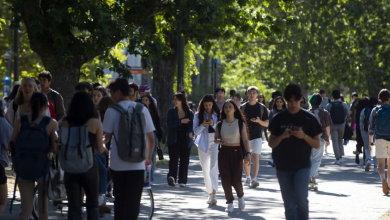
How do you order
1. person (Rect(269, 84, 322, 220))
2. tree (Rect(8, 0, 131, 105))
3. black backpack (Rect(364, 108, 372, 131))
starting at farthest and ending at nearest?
black backpack (Rect(364, 108, 372, 131)), tree (Rect(8, 0, 131, 105)), person (Rect(269, 84, 322, 220))

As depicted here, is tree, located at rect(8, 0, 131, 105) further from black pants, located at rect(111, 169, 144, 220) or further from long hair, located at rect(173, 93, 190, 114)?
black pants, located at rect(111, 169, 144, 220)

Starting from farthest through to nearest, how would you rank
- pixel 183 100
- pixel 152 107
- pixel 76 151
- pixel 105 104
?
1. pixel 183 100
2. pixel 152 107
3. pixel 105 104
4. pixel 76 151

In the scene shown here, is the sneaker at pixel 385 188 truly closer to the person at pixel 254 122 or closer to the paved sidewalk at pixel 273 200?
the paved sidewalk at pixel 273 200

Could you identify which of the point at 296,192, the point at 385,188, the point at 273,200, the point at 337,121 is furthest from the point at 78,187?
the point at 337,121

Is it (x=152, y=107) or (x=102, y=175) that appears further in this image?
(x=152, y=107)

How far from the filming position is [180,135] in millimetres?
13781

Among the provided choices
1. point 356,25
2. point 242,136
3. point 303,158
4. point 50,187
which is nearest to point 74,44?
point 242,136

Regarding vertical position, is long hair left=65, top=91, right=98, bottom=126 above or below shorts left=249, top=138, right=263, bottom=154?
above

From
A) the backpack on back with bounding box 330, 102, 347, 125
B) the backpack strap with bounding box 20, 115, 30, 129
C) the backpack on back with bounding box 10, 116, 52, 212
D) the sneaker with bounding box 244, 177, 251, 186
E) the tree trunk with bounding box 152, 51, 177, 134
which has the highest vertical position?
the tree trunk with bounding box 152, 51, 177, 134

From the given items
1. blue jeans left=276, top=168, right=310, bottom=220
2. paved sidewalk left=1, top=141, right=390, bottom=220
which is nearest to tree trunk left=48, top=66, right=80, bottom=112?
paved sidewalk left=1, top=141, right=390, bottom=220

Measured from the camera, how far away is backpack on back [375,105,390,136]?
12375 mm

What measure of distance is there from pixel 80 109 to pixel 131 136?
56cm

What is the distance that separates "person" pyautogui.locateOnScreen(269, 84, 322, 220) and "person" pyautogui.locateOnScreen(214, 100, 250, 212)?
10.0 ft

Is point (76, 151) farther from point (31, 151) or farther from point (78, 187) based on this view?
point (31, 151)
